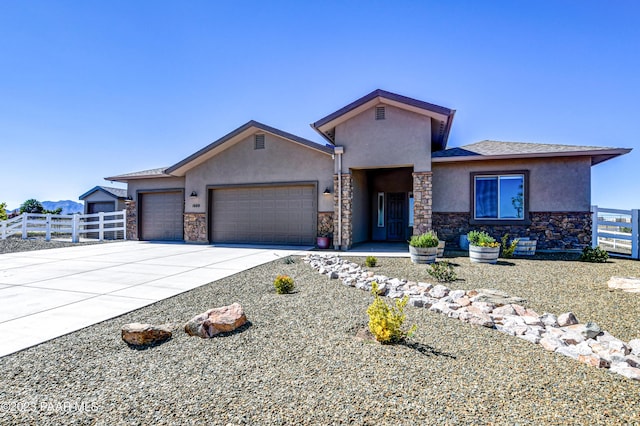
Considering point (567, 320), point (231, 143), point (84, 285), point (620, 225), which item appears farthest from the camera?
point (231, 143)

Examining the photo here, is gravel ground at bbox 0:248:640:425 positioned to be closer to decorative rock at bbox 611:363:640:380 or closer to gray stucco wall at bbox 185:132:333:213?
decorative rock at bbox 611:363:640:380

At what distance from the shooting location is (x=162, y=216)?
47.7 ft

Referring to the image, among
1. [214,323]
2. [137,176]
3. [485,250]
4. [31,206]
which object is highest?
[137,176]

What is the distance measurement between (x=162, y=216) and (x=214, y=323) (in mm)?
12941

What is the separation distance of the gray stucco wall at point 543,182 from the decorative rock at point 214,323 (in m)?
9.31

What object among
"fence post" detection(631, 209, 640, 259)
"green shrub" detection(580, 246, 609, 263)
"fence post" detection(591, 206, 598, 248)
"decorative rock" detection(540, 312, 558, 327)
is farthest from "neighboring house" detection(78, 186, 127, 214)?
"fence post" detection(631, 209, 640, 259)

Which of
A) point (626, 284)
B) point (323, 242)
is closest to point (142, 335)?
point (626, 284)

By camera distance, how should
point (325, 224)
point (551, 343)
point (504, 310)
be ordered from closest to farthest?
1. point (551, 343)
2. point (504, 310)
3. point (325, 224)

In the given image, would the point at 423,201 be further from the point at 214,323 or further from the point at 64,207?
the point at 64,207

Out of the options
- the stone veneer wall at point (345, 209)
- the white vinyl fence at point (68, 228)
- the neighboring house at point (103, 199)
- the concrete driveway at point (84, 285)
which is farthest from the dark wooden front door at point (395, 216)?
the neighboring house at point (103, 199)

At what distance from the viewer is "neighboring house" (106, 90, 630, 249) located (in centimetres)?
999

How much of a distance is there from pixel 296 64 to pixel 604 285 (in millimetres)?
11135

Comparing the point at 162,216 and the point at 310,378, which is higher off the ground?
the point at 162,216

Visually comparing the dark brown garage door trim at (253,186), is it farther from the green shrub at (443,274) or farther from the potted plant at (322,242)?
the green shrub at (443,274)
